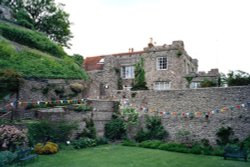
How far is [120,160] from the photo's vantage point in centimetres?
1425

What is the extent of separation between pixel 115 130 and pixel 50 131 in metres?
6.60

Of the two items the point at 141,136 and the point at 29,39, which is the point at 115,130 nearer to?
the point at 141,136

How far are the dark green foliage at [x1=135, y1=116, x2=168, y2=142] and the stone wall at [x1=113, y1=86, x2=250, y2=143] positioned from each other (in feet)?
1.54

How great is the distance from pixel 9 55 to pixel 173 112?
15917mm

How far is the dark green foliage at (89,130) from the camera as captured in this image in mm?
19812

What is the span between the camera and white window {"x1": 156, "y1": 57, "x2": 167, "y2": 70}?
31031 millimetres

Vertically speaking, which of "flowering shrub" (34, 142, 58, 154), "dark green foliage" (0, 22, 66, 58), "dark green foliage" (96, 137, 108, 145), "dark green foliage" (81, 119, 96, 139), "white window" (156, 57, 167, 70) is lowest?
"dark green foliage" (96, 137, 108, 145)

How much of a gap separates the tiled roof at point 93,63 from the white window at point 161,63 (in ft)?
26.2

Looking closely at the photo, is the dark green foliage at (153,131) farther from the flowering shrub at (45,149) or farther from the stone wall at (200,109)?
the flowering shrub at (45,149)

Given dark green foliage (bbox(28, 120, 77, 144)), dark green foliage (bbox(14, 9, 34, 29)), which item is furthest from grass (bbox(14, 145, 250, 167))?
dark green foliage (bbox(14, 9, 34, 29))

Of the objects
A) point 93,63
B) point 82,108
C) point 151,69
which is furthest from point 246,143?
point 93,63

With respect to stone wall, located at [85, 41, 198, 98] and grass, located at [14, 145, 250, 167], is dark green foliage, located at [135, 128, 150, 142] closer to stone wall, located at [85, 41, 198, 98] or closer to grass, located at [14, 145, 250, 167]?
grass, located at [14, 145, 250, 167]

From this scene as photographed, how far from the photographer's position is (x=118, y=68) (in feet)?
111

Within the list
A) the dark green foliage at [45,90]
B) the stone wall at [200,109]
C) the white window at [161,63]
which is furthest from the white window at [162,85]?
the dark green foliage at [45,90]
